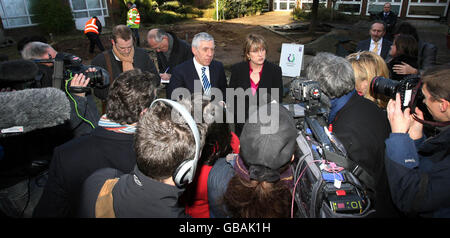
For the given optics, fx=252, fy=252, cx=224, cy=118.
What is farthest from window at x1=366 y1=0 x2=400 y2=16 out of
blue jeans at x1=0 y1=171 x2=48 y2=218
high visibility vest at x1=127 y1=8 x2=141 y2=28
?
blue jeans at x1=0 y1=171 x2=48 y2=218

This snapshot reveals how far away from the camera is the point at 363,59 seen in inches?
90.7

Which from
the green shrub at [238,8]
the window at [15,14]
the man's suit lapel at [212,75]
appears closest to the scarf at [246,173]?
the man's suit lapel at [212,75]

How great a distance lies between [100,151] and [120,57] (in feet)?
7.98

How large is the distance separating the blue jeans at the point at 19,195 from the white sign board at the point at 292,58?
5721mm

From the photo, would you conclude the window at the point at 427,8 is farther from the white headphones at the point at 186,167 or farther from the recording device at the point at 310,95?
the white headphones at the point at 186,167

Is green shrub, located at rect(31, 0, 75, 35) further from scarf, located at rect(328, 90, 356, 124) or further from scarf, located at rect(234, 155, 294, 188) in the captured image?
scarf, located at rect(234, 155, 294, 188)

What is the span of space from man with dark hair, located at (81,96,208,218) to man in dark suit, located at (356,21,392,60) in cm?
457

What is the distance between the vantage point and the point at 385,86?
6.25 feet

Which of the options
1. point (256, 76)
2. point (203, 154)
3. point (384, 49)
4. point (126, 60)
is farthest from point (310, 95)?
point (384, 49)

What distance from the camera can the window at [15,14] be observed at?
14.6 metres

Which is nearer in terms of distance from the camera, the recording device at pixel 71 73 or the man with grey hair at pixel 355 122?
the man with grey hair at pixel 355 122

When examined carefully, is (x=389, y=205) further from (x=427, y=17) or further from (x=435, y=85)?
(x=427, y=17)

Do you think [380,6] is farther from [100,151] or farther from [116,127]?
[100,151]

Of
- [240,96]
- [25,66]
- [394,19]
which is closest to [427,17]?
[394,19]
